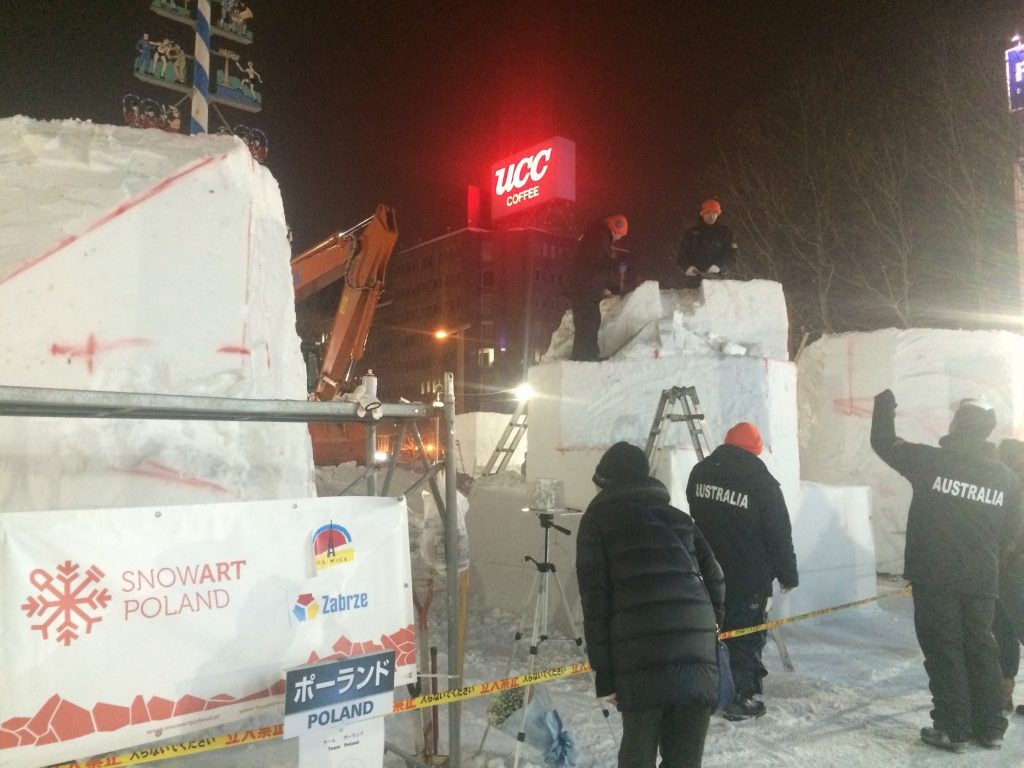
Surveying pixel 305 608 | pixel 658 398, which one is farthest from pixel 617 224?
pixel 305 608

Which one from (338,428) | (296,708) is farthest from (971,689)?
(338,428)

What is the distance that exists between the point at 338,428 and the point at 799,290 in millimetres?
13812

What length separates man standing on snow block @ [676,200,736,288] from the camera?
8.60 m

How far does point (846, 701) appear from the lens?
5.68 m

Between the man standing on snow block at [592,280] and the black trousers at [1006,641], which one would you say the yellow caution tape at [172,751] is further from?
the man standing on snow block at [592,280]

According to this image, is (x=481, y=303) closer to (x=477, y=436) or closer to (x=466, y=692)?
(x=477, y=436)

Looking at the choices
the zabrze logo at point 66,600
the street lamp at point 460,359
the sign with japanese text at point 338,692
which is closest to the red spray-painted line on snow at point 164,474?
the zabrze logo at point 66,600

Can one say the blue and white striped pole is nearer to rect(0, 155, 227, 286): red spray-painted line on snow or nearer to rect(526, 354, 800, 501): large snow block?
rect(526, 354, 800, 501): large snow block

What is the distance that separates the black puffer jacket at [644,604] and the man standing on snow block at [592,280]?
16.7 feet

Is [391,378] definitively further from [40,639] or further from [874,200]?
[40,639]

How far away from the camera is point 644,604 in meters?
3.26

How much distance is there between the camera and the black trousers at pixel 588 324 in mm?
8477

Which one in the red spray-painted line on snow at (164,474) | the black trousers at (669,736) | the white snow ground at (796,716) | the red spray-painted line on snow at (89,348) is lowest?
the white snow ground at (796,716)

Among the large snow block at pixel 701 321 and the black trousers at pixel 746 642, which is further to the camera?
the large snow block at pixel 701 321
